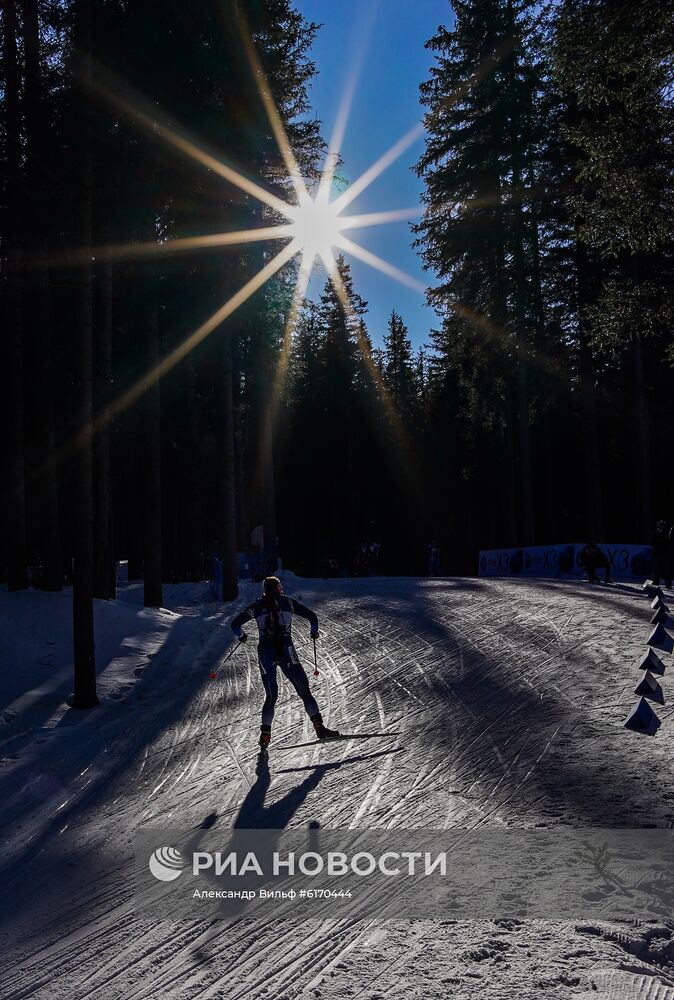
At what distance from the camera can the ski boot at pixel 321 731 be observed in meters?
9.27

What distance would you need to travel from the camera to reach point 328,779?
761 cm

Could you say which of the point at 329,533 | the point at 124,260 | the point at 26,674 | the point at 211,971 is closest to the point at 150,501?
the point at 124,260

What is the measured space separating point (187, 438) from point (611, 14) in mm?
17559

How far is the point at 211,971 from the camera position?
420cm

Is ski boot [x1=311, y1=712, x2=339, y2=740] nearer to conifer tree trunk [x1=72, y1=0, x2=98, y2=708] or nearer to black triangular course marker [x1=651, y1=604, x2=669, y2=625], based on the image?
conifer tree trunk [x1=72, y1=0, x2=98, y2=708]

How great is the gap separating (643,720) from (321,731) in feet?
11.4

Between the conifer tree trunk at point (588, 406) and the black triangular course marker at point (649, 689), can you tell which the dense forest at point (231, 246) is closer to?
the conifer tree trunk at point (588, 406)

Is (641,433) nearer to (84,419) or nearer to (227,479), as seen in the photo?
(227,479)

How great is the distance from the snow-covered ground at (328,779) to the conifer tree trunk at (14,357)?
155 cm

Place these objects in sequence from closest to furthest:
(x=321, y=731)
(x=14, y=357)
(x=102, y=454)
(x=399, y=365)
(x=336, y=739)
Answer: (x=336, y=739), (x=321, y=731), (x=14, y=357), (x=102, y=454), (x=399, y=365)

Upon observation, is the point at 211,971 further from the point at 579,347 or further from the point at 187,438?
the point at 579,347

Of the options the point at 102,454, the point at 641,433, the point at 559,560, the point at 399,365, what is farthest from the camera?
the point at 399,365

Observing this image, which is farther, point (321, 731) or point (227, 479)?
point (227, 479)

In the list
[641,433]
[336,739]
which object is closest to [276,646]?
[336,739]
